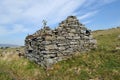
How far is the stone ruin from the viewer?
23219 millimetres

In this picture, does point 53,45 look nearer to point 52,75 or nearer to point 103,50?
point 52,75

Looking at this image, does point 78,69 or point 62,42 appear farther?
point 62,42

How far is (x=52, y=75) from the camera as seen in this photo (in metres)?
20.9

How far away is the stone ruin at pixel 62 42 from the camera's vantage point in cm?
2322

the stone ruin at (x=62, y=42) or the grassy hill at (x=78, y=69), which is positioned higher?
the stone ruin at (x=62, y=42)

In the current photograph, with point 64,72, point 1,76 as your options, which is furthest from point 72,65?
point 1,76

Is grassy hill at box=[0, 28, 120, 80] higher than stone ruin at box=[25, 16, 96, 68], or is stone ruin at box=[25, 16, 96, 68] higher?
stone ruin at box=[25, 16, 96, 68]

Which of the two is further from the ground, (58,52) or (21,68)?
(58,52)

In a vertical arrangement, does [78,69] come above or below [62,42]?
below

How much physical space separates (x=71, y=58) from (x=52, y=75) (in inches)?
148

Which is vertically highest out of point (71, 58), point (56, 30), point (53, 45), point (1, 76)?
point (56, 30)

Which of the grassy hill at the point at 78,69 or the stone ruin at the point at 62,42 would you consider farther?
the stone ruin at the point at 62,42

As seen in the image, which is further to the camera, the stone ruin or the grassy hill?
the stone ruin

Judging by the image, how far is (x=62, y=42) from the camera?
24.0 meters
